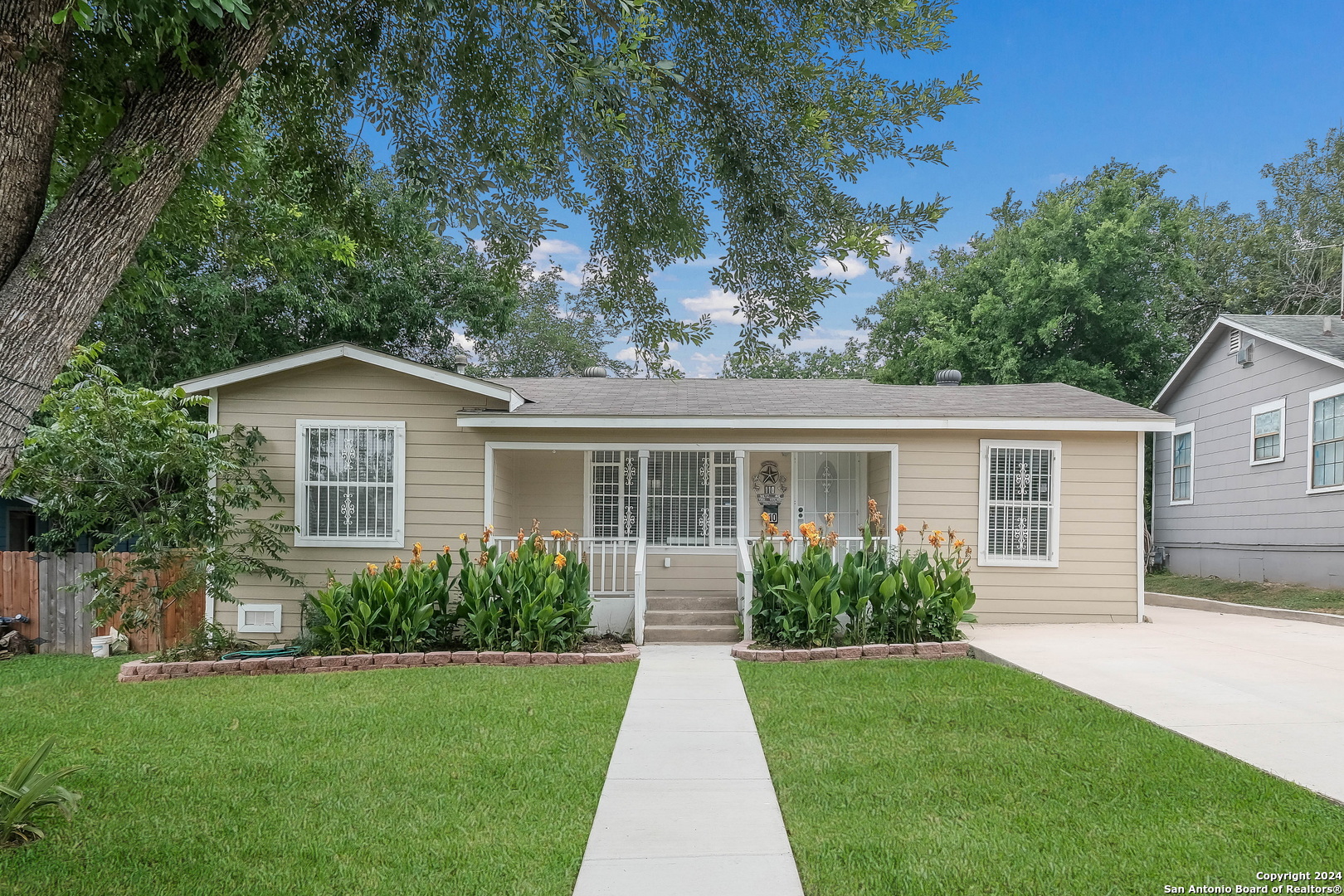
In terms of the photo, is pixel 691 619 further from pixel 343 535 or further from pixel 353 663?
pixel 343 535

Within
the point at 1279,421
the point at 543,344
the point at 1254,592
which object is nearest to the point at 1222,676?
the point at 1254,592

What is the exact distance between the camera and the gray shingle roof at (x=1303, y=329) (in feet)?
42.1

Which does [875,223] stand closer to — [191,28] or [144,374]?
[191,28]

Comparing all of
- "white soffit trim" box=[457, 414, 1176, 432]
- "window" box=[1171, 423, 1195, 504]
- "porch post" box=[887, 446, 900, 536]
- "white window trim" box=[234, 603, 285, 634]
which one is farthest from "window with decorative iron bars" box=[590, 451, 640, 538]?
"window" box=[1171, 423, 1195, 504]

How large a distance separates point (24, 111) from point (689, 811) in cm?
369

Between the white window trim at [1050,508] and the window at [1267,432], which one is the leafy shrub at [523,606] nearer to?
the white window trim at [1050,508]

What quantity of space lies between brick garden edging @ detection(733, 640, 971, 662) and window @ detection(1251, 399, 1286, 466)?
356 inches

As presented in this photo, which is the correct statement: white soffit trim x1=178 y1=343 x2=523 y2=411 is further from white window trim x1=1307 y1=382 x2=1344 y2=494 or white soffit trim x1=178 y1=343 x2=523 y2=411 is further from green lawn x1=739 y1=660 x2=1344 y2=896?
white window trim x1=1307 y1=382 x2=1344 y2=494

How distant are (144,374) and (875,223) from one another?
15954 millimetres

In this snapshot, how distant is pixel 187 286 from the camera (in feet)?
51.7

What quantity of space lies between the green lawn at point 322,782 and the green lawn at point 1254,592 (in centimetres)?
1000

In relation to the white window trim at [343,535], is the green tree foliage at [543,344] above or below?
above

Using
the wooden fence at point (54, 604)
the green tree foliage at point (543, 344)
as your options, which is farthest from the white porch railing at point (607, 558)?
the green tree foliage at point (543, 344)

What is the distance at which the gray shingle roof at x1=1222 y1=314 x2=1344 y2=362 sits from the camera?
1284 cm
